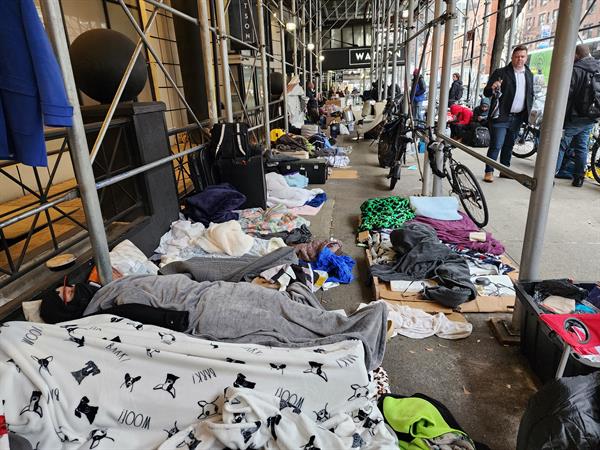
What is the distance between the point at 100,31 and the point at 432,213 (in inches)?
123

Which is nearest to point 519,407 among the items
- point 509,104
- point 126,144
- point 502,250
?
point 502,250

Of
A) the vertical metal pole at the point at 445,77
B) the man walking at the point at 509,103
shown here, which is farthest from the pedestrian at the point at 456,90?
the vertical metal pole at the point at 445,77

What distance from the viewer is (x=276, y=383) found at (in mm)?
1481

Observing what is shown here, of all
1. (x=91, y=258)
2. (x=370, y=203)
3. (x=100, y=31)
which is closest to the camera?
(x=91, y=258)

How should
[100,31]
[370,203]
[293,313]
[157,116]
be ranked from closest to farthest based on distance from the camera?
[293,313], [100,31], [157,116], [370,203]

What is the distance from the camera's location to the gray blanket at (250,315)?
1.82 meters

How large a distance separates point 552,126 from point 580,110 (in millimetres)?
3531

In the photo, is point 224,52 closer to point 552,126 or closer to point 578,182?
point 552,126

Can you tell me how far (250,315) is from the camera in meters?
1.89

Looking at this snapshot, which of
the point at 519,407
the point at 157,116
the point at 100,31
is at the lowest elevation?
the point at 519,407

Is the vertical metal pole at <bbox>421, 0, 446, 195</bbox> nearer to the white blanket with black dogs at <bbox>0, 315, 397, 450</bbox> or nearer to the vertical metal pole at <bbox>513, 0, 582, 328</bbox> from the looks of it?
the vertical metal pole at <bbox>513, 0, 582, 328</bbox>

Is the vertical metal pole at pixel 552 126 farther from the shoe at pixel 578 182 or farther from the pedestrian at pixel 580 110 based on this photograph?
the shoe at pixel 578 182

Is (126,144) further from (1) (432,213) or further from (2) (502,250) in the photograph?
(2) (502,250)

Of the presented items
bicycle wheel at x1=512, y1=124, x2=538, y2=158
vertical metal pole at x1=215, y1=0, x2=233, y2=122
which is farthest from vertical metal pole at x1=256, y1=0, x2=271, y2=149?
bicycle wheel at x1=512, y1=124, x2=538, y2=158
